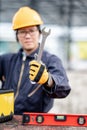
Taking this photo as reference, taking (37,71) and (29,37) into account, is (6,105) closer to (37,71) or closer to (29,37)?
(37,71)

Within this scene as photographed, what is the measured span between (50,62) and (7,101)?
0.71m

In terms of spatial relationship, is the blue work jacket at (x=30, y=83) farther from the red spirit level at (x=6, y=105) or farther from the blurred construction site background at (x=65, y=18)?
the blurred construction site background at (x=65, y=18)

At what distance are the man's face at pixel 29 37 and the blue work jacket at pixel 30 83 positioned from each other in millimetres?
97

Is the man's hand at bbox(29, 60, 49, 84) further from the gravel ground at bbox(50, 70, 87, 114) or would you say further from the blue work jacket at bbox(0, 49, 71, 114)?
the gravel ground at bbox(50, 70, 87, 114)

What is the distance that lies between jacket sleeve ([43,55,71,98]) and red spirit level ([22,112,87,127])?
1.35 ft

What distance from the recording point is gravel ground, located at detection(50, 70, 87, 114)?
763 centimetres

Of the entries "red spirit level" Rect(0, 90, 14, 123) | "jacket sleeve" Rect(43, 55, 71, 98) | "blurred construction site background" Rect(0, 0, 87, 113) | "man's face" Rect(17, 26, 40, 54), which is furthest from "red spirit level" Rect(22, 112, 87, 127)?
"blurred construction site background" Rect(0, 0, 87, 113)

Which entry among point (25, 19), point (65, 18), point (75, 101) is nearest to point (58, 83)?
point (25, 19)

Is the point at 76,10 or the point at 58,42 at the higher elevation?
the point at 76,10

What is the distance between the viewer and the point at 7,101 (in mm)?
2844

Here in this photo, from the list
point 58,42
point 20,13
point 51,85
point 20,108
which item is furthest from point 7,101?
point 58,42

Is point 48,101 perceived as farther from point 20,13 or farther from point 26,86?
point 20,13

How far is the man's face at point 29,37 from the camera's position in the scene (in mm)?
3521

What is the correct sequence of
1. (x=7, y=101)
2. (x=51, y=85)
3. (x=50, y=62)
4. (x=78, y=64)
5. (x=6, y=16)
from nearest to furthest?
(x=7, y=101) < (x=51, y=85) < (x=50, y=62) < (x=6, y=16) < (x=78, y=64)
